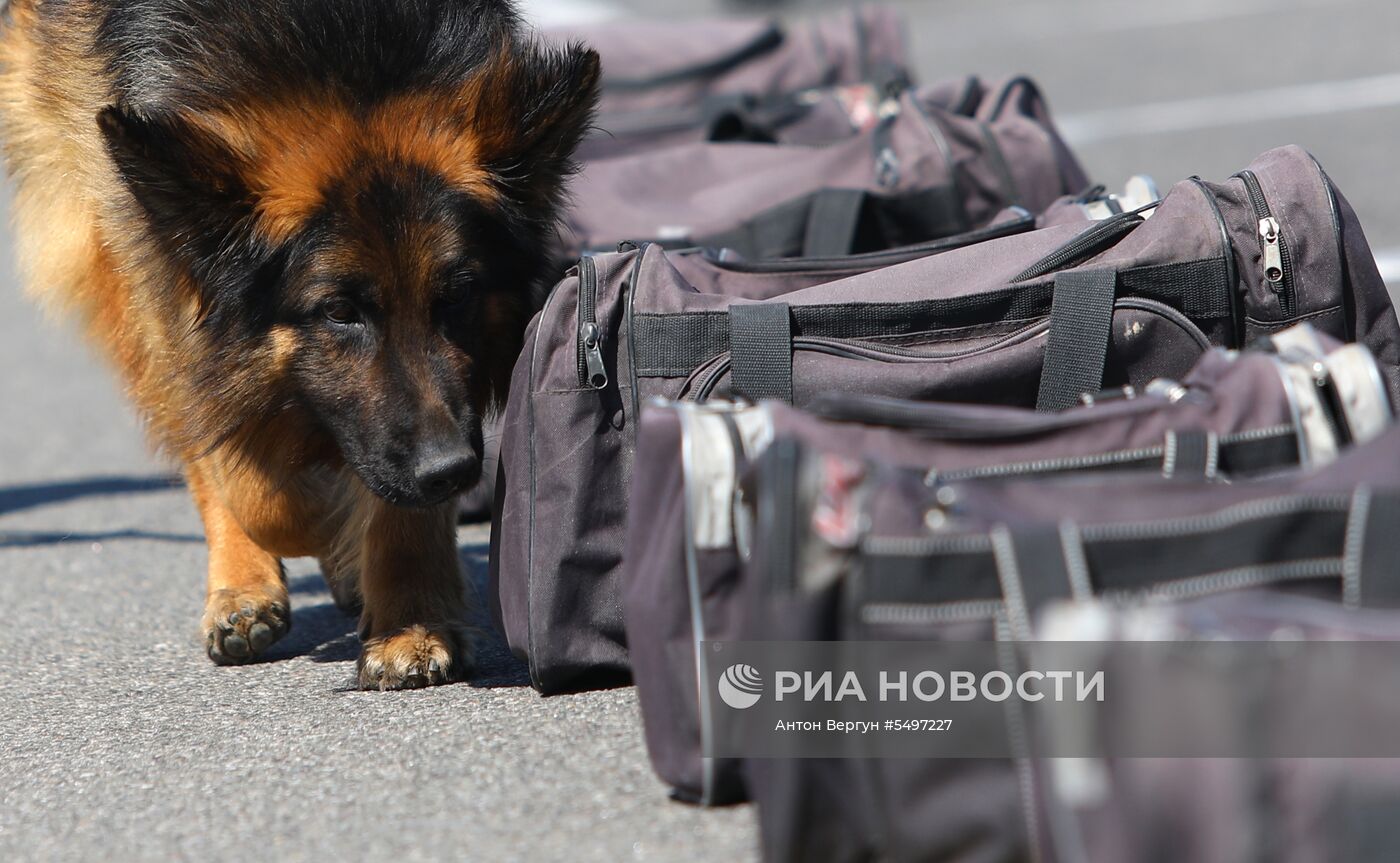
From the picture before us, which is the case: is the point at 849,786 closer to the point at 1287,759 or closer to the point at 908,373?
the point at 1287,759

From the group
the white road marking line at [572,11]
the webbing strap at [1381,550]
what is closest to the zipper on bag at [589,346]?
the webbing strap at [1381,550]

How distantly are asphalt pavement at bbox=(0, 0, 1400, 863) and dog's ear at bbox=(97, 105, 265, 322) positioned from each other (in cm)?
98

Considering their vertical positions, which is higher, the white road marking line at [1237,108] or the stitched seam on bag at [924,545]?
the stitched seam on bag at [924,545]

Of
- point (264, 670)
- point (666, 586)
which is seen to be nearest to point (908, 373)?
point (666, 586)

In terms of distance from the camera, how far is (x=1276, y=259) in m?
2.76

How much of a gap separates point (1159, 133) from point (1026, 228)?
18.8ft

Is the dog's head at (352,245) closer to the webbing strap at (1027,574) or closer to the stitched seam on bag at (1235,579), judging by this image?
the webbing strap at (1027,574)

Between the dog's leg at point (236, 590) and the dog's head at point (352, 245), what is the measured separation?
2.00 feet

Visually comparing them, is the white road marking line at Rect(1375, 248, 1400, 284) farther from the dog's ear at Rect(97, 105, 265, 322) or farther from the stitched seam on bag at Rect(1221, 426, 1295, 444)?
the dog's ear at Rect(97, 105, 265, 322)

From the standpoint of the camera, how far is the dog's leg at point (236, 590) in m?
3.39

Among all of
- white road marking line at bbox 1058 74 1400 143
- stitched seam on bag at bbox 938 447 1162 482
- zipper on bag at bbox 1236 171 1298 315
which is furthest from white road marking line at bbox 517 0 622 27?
stitched seam on bag at bbox 938 447 1162 482

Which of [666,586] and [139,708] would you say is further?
[139,708]

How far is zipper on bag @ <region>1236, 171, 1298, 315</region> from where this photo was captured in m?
2.76

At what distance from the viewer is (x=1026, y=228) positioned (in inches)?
132
